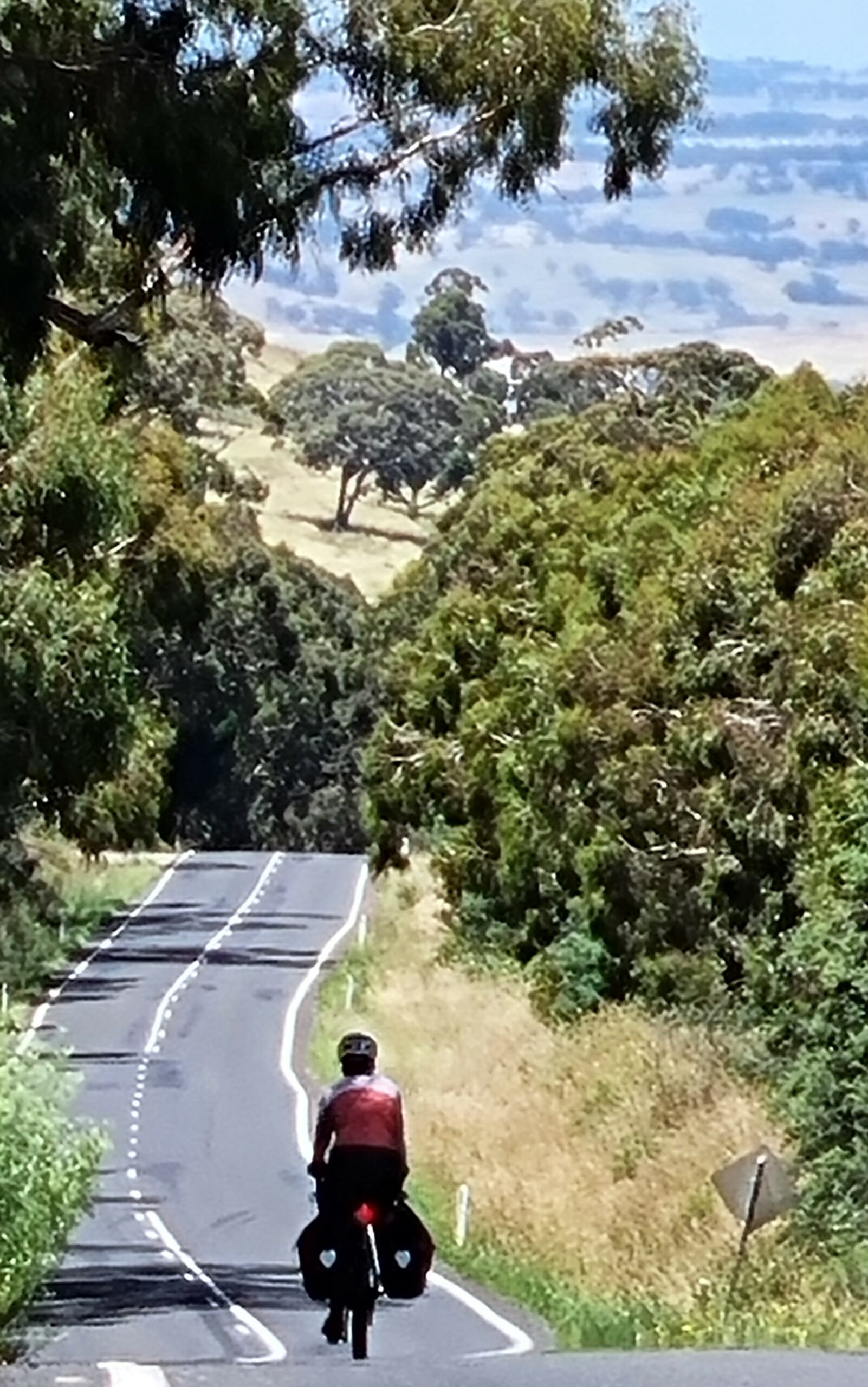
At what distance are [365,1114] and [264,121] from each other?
Answer: 5617mm

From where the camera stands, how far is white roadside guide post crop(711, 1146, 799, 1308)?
877 inches

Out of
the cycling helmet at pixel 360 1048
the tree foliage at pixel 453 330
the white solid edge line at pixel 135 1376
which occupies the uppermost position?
the tree foliage at pixel 453 330

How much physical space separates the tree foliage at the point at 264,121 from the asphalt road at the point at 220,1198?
5.70 metres

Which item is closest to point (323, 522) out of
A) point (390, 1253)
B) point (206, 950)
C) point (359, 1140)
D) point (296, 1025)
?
point (206, 950)

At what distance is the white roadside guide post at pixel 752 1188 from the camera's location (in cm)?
2227

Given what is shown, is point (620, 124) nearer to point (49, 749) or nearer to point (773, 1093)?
point (49, 749)

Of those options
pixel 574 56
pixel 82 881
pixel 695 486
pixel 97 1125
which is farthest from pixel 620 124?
pixel 82 881

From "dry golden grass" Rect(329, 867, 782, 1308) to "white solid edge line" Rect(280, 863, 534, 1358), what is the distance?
1.00 metres

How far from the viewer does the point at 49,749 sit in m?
31.8

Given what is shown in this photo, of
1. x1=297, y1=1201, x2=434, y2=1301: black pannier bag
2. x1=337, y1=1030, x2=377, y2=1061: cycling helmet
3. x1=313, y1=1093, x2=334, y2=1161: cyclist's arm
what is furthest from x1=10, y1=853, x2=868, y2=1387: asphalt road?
x1=337, y1=1030, x2=377, y2=1061: cycling helmet

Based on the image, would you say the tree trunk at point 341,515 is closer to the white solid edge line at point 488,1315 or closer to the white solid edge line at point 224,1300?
the white solid edge line at point 224,1300

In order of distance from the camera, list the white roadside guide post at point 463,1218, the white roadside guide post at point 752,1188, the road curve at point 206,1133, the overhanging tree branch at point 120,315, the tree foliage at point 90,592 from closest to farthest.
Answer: the overhanging tree branch at point 120,315, the white roadside guide post at point 752,1188, the road curve at point 206,1133, the tree foliage at point 90,592, the white roadside guide post at point 463,1218

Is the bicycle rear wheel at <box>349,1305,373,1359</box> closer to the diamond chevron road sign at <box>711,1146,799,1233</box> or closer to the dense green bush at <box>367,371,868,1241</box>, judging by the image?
the diamond chevron road sign at <box>711,1146,799,1233</box>

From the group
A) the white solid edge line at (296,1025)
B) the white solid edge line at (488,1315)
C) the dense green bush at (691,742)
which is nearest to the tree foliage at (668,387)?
the dense green bush at (691,742)
